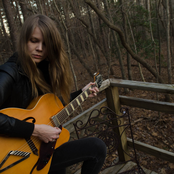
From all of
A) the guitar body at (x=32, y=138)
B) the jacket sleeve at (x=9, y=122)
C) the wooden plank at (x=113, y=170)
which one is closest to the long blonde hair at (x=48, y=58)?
the guitar body at (x=32, y=138)

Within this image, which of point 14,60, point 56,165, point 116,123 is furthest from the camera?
point 116,123

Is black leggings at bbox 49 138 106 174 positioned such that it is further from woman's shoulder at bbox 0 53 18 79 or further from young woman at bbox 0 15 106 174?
woman's shoulder at bbox 0 53 18 79

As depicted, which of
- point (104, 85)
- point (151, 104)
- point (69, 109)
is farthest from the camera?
point (104, 85)

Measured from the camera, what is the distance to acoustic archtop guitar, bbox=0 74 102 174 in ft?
3.66

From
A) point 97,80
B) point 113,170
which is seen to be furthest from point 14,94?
point 113,170

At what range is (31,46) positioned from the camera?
1.41m

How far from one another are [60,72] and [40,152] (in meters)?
0.77

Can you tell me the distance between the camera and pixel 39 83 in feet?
4.82

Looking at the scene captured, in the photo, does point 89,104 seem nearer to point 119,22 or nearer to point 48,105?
point 119,22

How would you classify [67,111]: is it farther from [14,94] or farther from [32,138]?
[14,94]

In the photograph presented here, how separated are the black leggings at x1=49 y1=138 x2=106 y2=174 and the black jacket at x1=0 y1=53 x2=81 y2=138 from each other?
390mm

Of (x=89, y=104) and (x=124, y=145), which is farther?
(x=89, y=104)

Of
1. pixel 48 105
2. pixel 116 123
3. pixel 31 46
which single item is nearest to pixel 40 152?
pixel 48 105

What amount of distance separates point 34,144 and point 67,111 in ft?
1.55
